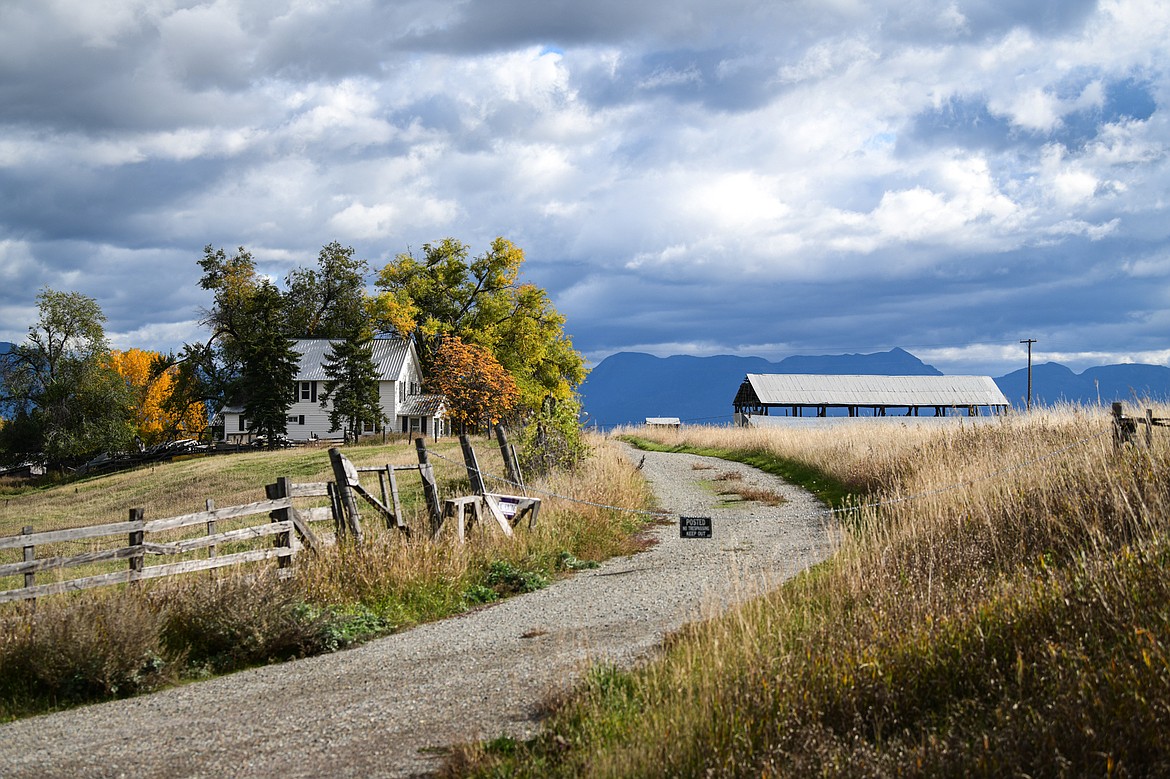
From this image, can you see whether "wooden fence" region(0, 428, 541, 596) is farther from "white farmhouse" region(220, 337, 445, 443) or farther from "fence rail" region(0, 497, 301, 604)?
"white farmhouse" region(220, 337, 445, 443)

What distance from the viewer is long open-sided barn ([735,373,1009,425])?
224 ft

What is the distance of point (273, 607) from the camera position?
33.1ft

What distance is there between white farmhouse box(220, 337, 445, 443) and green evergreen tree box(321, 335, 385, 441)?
4.47 feet

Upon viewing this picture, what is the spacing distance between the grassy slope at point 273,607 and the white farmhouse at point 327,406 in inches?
1834

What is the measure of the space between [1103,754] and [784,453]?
26.9 meters

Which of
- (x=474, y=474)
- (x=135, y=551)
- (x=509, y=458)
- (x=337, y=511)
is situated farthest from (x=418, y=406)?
(x=135, y=551)

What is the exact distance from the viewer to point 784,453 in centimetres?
3064

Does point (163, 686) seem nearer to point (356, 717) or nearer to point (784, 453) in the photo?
point (356, 717)

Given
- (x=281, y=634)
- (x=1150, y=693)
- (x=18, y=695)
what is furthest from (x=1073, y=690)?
(x=18, y=695)

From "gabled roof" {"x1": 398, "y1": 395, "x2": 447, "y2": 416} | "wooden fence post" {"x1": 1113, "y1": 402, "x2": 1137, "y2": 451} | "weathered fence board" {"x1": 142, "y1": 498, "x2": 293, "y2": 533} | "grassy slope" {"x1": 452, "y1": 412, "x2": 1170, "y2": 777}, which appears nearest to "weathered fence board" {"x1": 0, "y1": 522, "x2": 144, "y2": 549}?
"weathered fence board" {"x1": 142, "y1": 498, "x2": 293, "y2": 533}

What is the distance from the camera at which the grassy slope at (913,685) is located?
14.9 feet

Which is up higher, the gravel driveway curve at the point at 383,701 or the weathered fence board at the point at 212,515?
the weathered fence board at the point at 212,515

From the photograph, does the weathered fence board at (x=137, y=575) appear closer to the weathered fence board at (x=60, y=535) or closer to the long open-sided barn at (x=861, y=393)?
the weathered fence board at (x=60, y=535)

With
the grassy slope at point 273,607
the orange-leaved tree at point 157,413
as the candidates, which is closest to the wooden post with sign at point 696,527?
the grassy slope at point 273,607
